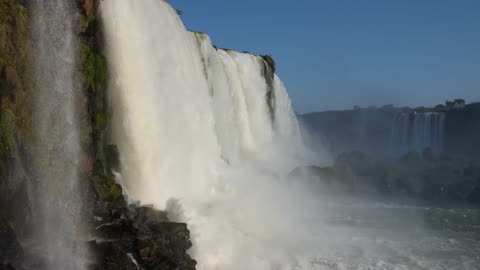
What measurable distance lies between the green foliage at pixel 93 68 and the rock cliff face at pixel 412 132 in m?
30.7

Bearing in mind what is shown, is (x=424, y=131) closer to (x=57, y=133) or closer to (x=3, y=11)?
(x=57, y=133)

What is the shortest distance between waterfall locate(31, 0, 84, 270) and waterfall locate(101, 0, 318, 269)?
1.85 meters

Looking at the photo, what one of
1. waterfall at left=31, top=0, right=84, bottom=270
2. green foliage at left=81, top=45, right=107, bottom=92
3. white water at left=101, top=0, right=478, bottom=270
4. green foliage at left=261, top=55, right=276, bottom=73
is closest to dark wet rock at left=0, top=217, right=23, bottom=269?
waterfall at left=31, top=0, right=84, bottom=270

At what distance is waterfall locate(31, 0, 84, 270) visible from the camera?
336 inches

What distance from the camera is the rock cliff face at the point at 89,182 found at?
25.9 ft

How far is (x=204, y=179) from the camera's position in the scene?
14.9m

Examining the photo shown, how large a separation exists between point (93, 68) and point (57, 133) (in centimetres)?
194

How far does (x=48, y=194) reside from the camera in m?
8.71

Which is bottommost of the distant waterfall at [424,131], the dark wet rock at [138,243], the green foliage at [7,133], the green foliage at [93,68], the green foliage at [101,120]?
the dark wet rock at [138,243]

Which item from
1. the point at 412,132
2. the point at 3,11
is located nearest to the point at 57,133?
the point at 3,11

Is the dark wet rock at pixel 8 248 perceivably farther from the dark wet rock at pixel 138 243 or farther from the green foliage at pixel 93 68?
the green foliage at pixel 93 68

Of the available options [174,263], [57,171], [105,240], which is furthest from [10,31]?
[174,263]

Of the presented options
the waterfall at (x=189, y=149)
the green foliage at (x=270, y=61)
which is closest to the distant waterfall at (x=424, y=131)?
the green foliage at (x=270, y=61)

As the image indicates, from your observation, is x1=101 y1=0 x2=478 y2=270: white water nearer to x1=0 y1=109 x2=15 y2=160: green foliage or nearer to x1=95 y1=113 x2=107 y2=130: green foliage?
x1=95 y1=113 x2=107 y2=130: green foliage
